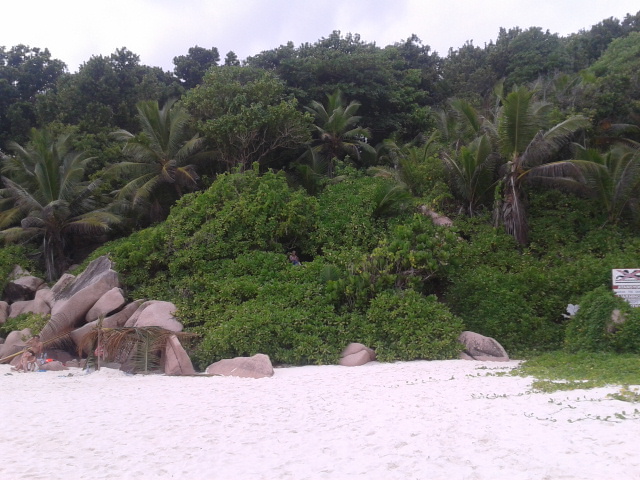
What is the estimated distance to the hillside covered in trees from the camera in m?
13.1

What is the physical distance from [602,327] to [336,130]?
49.1 feet

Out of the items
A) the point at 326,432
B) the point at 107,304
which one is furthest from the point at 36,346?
the point at 326,432

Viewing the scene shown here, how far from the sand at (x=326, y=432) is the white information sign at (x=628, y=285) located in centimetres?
458

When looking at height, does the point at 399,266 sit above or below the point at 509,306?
above

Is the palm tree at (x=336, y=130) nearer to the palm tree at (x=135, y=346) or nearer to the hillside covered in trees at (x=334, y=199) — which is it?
the hillside covered in trees at (x=334, y=199)

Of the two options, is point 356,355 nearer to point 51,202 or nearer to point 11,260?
point 51,202

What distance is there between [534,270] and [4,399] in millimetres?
12325

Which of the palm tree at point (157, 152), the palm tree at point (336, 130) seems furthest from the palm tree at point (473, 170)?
the palm tree at point (157, 152)

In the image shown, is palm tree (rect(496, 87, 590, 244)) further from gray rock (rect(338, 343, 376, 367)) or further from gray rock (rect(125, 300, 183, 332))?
gray rock (rect(125, 300, 183, 332))

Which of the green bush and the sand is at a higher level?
the green bush

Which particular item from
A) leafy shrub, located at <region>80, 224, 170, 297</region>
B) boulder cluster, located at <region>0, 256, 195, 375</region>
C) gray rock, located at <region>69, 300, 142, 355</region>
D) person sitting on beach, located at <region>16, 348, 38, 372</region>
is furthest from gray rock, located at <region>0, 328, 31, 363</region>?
leafy shrub, located at <region>80, 224, 170, 297</region>

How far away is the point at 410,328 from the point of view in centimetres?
1195

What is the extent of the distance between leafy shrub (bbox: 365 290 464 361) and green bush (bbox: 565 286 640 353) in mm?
2531

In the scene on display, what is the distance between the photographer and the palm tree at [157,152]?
20750mm
